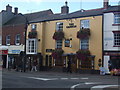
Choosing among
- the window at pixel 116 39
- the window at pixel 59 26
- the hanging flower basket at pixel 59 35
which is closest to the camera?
the window at pixel 116 39

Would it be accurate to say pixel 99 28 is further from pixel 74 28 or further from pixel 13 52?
pixel 13 52

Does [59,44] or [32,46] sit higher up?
[59,44]

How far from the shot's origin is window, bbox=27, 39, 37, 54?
33.8m

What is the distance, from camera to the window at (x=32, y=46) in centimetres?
3378

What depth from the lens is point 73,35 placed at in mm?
30422

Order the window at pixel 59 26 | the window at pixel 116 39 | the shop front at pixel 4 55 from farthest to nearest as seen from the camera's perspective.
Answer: the shop front at pixel 4 55 < the window at pixel 59 26 < the window at pixel 116 39

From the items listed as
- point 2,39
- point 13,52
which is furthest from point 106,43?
point 2,39

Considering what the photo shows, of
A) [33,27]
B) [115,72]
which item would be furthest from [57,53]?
[115,72]

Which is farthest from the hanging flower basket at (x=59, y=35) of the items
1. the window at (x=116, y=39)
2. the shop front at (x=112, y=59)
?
the window at (x=116, y=39)

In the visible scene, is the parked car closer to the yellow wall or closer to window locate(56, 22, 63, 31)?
the yellow wall

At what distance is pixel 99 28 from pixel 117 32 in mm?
2294

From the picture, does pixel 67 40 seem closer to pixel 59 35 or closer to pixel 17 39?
pixel 59 35

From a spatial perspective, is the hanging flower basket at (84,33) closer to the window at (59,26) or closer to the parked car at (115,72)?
the window at (59,26)

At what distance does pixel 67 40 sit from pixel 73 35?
1.06 meters
